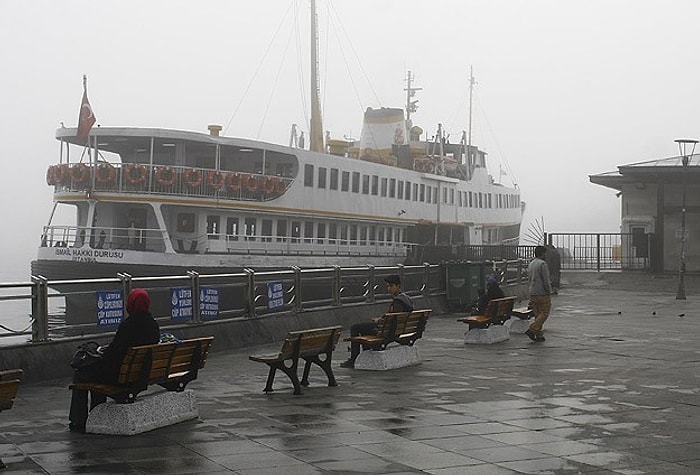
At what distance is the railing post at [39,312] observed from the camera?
13602 mm

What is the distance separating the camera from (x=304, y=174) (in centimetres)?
3831

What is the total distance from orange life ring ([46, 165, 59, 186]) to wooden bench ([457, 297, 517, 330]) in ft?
68.0

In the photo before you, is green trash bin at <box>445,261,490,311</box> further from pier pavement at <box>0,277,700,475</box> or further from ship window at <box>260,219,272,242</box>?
ship window at <box>260,219,272,242</box>

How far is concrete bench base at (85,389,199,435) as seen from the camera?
9039 mm

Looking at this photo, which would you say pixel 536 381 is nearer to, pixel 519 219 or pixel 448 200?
pixel 448 200

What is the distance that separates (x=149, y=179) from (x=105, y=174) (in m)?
1.52

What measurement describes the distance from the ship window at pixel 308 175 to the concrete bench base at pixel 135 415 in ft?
95.0

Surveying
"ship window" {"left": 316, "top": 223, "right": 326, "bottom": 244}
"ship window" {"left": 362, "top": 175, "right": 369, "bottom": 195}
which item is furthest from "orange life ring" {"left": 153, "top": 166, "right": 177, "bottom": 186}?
"ship window" {"left": 362, "top": 175, "right": 369, "bottom": 195}

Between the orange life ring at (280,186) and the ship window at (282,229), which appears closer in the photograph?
the orange life ring at (280,186)

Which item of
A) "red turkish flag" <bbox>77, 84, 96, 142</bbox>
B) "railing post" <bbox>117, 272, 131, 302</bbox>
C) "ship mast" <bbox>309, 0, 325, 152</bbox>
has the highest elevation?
"ship mast" <bbox>309, 0, 325, 152</bbox>

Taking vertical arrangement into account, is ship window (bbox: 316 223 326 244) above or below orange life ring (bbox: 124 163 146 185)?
below

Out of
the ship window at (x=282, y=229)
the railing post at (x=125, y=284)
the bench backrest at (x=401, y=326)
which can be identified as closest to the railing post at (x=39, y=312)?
the railing post at (x=125, y=284)

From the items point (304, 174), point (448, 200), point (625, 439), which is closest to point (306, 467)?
point (625, 439)

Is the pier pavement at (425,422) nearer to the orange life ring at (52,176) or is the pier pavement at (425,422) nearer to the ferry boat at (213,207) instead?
the ferry boat at (213,207)
